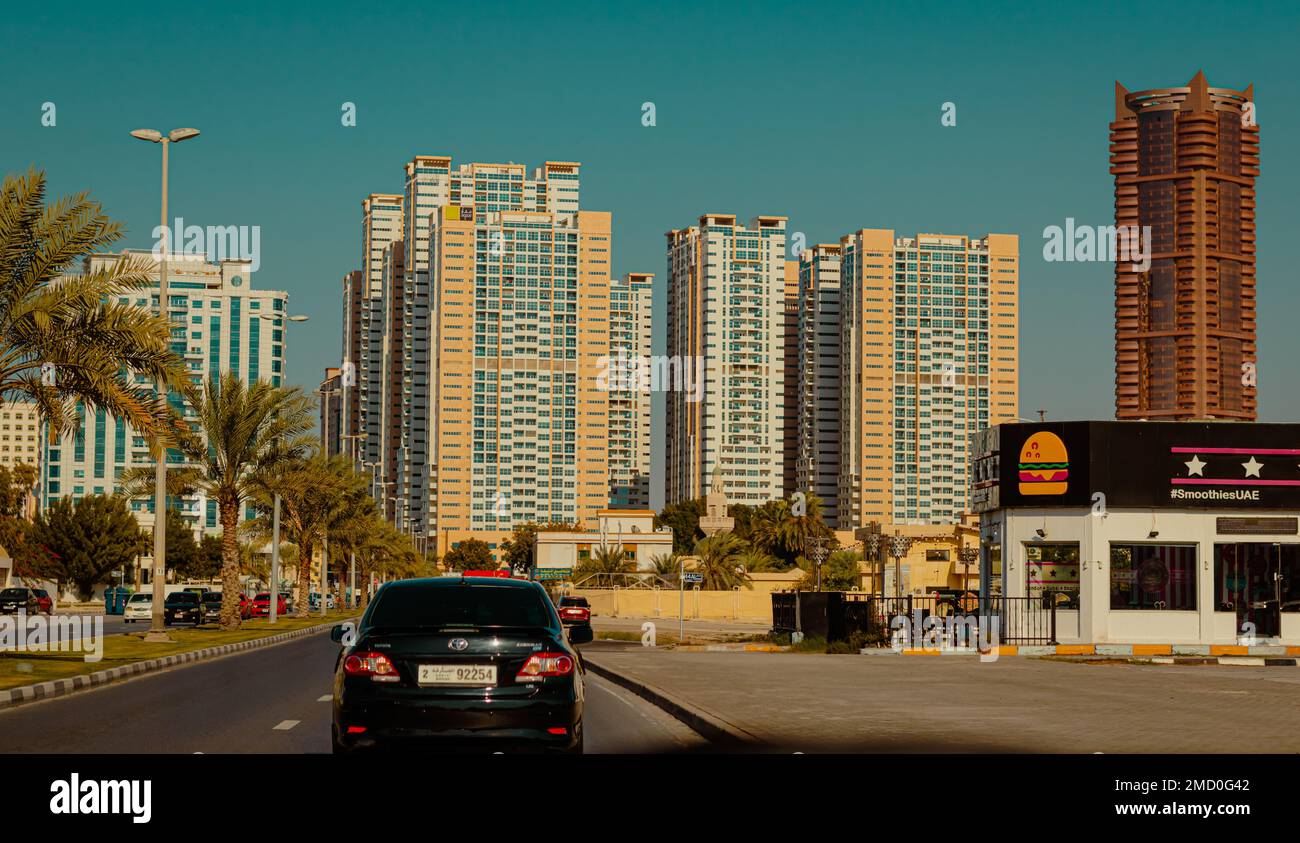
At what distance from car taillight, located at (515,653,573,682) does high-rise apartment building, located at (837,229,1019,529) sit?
162 meters

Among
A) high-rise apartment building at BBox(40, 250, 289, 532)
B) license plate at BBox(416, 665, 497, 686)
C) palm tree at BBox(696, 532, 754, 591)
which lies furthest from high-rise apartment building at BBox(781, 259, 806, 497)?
license plate at BBox(416, 665, 497, 686)

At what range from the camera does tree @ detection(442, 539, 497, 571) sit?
16588 centimetres

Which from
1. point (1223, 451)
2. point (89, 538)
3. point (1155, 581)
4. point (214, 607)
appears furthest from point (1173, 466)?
point (89, 538)

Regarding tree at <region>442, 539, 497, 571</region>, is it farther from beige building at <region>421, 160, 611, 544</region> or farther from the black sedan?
the black sedan

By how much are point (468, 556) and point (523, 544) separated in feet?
25.3

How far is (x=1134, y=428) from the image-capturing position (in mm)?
34750

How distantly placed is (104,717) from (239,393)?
30.6 metres

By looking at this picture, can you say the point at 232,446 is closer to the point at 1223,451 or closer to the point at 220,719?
the point at 1223,451

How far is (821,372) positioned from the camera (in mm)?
181625

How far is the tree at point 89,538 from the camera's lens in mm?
95000

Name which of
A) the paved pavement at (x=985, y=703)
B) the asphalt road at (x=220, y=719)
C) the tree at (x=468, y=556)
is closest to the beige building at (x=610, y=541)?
the tree at (x=468, y=556)

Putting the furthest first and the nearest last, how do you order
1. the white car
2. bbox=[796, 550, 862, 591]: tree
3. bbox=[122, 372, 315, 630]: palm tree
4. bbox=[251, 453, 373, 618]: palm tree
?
bbox=[796, 550, 862, 591]: tree → the white car → bbox=[251, 453, 373, 618]: palm tree → bbox=[122, 372, 315, 630]: palm tree
